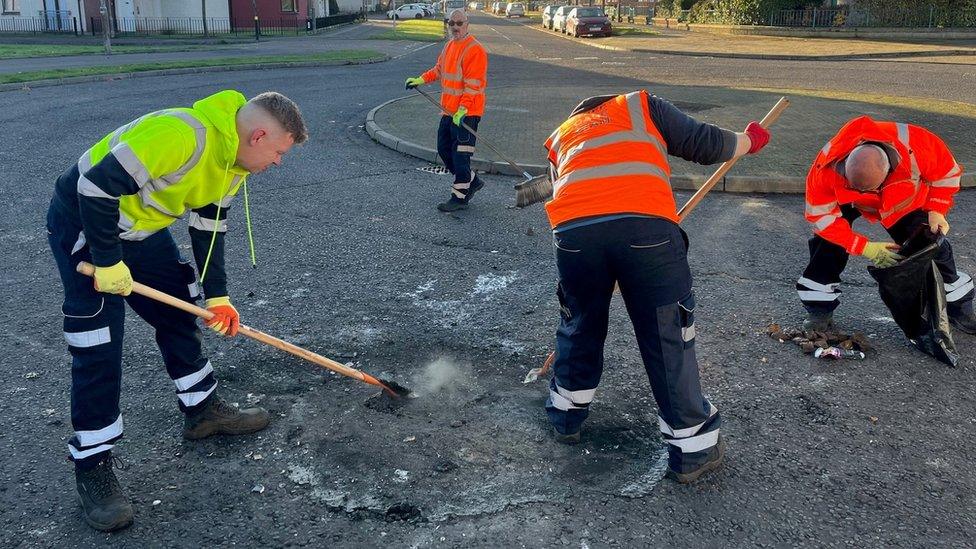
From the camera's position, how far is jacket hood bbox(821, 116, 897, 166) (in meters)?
4.37

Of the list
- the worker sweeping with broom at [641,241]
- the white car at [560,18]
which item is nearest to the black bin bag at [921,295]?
the worker sweeping with broom at [641,241]

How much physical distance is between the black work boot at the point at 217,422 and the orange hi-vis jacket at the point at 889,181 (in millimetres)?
3297

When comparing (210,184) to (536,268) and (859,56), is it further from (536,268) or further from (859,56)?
(859,56)

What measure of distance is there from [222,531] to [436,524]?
83 cm

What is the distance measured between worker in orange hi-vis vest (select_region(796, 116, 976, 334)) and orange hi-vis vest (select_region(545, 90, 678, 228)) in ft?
5.09

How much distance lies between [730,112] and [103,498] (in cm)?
1078

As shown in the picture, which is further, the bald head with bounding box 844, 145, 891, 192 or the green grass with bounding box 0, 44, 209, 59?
the green grass with bounding box 0, 44, 209, 59

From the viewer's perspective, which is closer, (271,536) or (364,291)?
(271,536)

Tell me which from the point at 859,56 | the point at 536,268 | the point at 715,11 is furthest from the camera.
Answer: the point at 715,11

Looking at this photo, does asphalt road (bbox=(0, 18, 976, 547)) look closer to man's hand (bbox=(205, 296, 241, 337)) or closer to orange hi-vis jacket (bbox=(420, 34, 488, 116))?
man's hand (bbox=(205, 296, 241, 337))

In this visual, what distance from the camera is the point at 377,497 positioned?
325 cm

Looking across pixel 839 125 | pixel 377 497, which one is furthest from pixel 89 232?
pixel 839 125

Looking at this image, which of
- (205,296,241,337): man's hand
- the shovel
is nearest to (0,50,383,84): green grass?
(205,296,241,337): man's hand

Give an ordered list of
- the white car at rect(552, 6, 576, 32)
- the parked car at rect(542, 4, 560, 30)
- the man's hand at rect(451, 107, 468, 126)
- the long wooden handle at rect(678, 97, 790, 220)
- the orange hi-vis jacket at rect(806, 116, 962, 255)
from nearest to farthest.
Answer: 1. the long wooden handle at rect(678, 97, 790, 220)
2. the orange hi-vis jacket at rect(806, 116, 962, 255)
3. the man's hand at rect(451, 107, 468, 126)
4. the white car at rect(552, 6, 576, 32)
5. the parked car at rect(542, 4, 560, 30)
